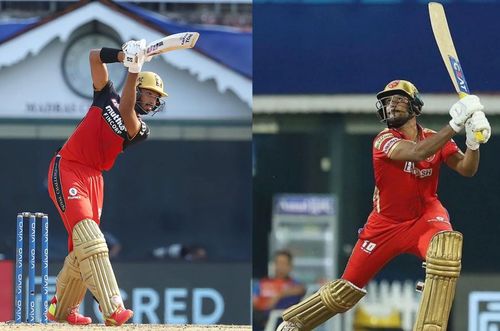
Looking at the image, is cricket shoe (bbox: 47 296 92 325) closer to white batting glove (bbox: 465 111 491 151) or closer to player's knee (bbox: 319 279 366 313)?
player's knee (bbox: 319 279 366 313)

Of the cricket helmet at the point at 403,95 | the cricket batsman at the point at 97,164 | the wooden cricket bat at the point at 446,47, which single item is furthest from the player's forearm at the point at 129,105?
the wooden cricket bat at the point at 446,47

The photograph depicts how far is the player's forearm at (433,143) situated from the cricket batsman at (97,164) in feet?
5.26

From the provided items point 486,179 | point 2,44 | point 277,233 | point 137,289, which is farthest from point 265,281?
point 2,44

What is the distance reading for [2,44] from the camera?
1575 centimetres

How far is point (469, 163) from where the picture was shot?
762cm

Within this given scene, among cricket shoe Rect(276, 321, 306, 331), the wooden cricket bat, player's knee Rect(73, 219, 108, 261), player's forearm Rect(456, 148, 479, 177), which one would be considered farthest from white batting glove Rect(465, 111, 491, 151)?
player's knee Rect(73, 219, 108, 261)

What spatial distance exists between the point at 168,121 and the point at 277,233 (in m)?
7.29

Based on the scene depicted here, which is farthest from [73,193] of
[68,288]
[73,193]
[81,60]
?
[81,60]

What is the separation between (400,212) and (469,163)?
42 cm

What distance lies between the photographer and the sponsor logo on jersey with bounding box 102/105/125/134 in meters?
8.46

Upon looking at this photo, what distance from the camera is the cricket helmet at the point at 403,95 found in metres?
7.77

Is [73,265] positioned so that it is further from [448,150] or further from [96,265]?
[448,150]

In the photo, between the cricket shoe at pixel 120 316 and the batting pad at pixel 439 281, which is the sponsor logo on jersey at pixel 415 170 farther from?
the cricket shoe at pixel 120 316

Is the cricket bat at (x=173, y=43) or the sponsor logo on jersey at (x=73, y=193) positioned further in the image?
the sponsor logo on jersey at (x=73, y=193)
